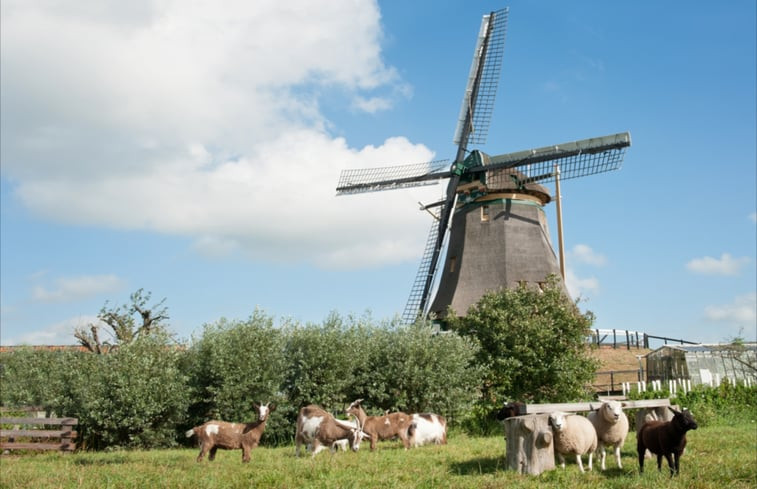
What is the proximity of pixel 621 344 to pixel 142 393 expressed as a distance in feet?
114

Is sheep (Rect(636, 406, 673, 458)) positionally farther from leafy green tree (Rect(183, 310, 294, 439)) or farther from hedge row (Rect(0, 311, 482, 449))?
leafy green tree (Rect(183, 310, 294, 439))

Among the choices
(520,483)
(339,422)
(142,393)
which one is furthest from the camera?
(142,393)

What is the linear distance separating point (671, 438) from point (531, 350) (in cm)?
1302

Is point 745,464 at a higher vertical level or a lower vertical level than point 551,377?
lower

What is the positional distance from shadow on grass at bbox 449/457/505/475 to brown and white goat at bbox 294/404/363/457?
3412 millimetres

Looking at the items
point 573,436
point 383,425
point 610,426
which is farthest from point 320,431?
point 610,426

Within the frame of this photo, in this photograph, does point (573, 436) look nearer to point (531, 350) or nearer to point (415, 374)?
point (415, 374)

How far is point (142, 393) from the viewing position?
19188 mm

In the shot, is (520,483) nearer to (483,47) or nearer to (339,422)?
(339,422)

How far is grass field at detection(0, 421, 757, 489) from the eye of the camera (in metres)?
9.80

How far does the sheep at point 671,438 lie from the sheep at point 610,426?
1.65ft

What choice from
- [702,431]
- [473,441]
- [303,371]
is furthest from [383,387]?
[702,431]

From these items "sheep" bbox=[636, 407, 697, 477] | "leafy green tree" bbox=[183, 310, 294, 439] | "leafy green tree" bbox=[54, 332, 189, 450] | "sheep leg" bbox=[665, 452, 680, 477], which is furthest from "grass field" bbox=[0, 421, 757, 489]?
"leafy green tree" bbox=[183, 310, 294, 439]

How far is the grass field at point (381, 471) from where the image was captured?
9797mm
